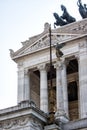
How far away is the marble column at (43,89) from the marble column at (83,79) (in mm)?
5165

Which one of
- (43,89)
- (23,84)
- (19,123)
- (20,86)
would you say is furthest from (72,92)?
(19,123)

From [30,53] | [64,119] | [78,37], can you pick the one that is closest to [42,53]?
[30,53]

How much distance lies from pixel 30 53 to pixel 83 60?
350 inches

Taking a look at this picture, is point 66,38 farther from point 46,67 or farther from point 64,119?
point 64,119

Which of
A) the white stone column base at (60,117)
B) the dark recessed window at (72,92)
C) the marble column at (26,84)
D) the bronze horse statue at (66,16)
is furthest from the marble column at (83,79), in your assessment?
the white stone column base at (60,117)

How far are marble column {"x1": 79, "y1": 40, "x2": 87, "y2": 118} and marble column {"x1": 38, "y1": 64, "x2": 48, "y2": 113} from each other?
5165 mm

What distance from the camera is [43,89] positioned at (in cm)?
5866

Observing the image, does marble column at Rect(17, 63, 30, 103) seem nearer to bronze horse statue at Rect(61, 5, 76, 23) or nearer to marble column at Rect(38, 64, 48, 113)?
marble column at Rect(38, 64, 48, 113)

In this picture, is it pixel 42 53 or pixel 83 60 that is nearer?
pixel 83 60

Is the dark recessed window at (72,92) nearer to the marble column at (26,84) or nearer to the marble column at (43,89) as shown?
the marble column at (43,89)

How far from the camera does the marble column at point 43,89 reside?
57.3 meters

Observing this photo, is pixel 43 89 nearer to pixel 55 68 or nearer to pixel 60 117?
pixel 55 68

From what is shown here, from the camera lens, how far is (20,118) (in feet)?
107

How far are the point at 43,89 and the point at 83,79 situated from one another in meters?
6.19
